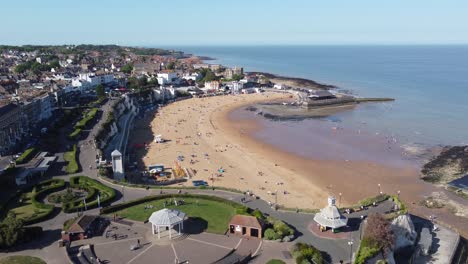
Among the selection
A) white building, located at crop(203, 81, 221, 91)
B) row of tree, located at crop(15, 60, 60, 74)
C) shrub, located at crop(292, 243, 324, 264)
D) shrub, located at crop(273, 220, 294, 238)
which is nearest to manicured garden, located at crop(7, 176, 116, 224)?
shrub, located at crop(273, 220, 294, 238)

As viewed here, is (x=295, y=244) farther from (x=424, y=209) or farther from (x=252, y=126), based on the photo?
(x=252, y=126)

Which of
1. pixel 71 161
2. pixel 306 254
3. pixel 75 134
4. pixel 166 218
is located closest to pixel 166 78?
pixel 75 134

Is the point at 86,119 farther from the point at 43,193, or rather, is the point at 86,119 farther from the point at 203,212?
the point at 203,212

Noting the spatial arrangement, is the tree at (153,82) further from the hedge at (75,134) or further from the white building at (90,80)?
the hedge at (75,134)

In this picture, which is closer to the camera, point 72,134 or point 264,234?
point 264,234

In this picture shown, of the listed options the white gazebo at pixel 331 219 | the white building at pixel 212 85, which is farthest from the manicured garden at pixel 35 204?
the white building at pixel 212 85

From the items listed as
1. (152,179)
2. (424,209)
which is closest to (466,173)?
(424,209)
